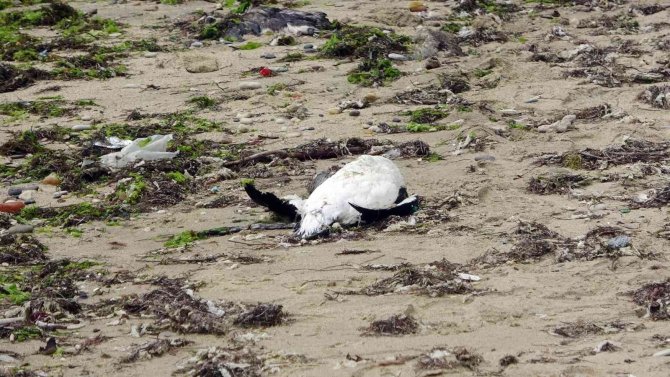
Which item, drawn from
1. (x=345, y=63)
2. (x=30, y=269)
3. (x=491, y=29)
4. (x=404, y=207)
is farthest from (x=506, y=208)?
(x=491, y=29)

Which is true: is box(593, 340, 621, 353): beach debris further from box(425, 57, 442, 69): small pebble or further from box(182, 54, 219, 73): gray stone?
box(182, 54, 219, 73): gray stone

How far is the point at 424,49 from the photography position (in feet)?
31.1

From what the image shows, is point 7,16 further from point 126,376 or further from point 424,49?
point 126,376

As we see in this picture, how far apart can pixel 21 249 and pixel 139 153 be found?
1676 millimetres

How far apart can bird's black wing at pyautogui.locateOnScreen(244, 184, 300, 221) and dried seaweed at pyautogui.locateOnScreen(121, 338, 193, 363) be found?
162 cm

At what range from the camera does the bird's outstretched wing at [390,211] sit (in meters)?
5.64

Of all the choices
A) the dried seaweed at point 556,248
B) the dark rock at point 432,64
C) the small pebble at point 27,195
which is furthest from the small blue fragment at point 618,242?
the dark rock at point 432,64

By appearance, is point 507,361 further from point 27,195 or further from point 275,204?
point 27,195

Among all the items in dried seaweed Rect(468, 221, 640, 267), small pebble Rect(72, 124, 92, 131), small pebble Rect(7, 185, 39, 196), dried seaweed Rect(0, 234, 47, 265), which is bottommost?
small pebble Rect(7, 185, 39, 196)

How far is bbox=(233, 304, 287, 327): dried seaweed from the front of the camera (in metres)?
4.43

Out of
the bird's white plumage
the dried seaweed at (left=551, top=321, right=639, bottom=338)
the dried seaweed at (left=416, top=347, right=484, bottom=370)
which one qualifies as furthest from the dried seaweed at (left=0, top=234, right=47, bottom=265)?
the dried seaweed at (left=551, top=321, right=639, bottom=338)

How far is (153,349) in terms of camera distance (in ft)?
13.9

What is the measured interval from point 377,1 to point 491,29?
159 cm

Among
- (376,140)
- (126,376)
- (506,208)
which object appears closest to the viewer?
(126,376)
